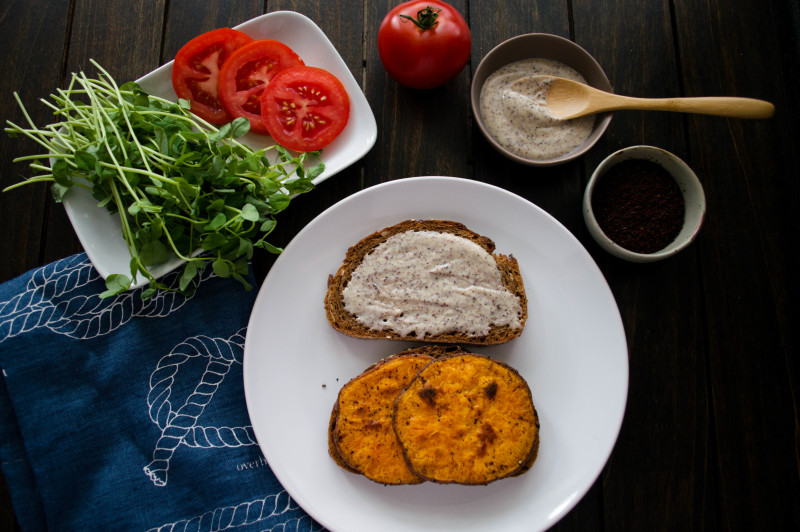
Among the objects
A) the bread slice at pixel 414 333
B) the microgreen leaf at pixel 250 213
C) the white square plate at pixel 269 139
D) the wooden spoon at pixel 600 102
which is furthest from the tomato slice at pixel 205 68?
the wooden spoon at pixel 600 102

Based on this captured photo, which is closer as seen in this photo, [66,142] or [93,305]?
[66,142]

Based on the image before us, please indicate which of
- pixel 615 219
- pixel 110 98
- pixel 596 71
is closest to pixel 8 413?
pixel 110 98

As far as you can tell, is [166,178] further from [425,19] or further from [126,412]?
[425,19]

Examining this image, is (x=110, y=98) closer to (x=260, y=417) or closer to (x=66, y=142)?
(x=66, y=142)

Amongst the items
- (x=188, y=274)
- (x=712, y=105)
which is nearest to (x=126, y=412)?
(x=188, y=274)

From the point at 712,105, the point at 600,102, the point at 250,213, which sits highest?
the point at 250,213

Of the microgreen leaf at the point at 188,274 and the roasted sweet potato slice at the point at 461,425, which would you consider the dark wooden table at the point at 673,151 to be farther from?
the roasted sweet potato slice at the point at 461,425
